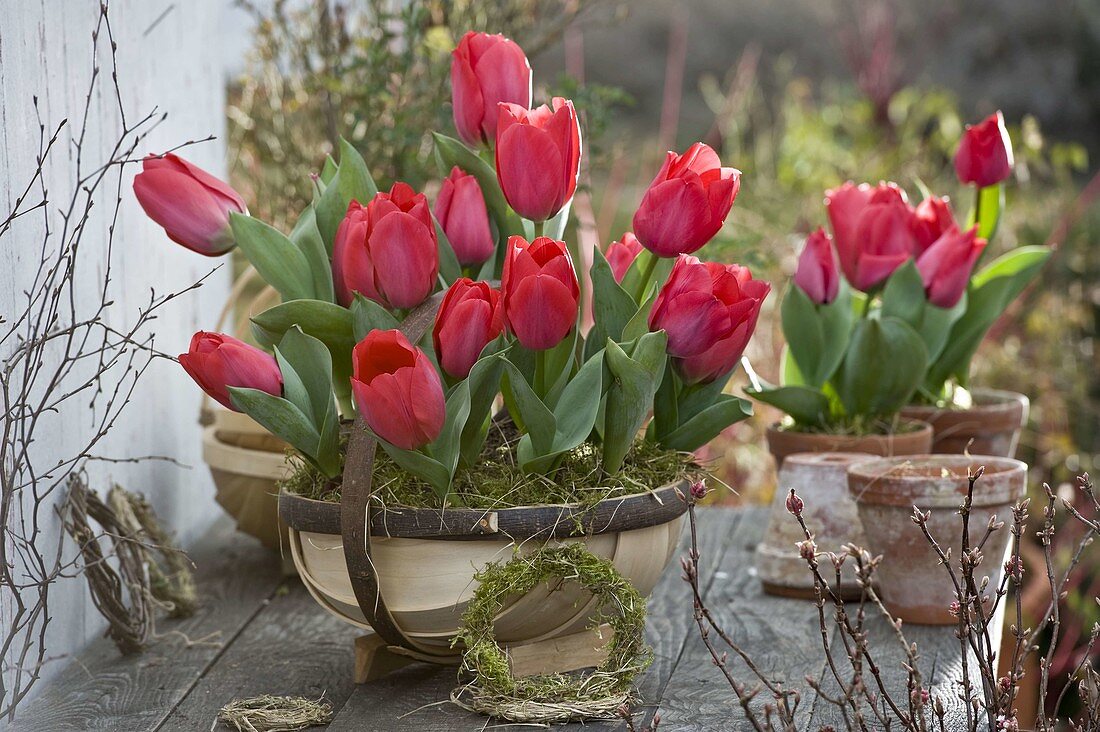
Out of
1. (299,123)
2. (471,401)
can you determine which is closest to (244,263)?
(299,123)

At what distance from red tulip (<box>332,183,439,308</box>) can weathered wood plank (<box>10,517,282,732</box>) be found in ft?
1.52

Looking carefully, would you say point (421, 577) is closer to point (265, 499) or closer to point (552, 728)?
point (552, 728)

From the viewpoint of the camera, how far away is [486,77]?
1220 mm

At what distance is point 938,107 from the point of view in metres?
4.34

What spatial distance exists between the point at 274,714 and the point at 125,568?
32 centimetres

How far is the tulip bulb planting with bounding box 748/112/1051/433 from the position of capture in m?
1.62

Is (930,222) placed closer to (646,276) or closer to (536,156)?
(646,276)

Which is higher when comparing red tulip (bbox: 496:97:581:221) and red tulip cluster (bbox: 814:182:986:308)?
red tulip (bbox: 496:97:581:221)

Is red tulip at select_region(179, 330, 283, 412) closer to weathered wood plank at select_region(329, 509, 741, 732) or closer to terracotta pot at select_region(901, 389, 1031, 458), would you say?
weathered wood plank at select_region(329, 509, 741, 732)

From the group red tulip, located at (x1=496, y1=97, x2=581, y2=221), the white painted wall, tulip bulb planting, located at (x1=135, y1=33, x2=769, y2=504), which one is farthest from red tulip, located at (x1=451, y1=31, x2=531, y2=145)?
the white painted wall

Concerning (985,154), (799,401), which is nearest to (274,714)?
(799,401)

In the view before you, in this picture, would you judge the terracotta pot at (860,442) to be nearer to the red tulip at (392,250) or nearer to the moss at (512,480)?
the moss at (512,480)

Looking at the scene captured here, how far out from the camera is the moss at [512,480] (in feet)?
3.71

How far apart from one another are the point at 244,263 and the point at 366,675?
139 centimetres
